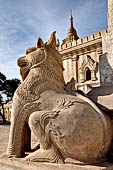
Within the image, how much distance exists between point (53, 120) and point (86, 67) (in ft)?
39.3

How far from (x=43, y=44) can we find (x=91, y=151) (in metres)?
1.56

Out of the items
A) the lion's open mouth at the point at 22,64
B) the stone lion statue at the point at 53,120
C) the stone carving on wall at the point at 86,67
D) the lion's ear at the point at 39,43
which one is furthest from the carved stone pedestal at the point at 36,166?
the stone carving on wall at the point at 86,67

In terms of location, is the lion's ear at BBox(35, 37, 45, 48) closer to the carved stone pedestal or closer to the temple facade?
the carved stone pedestal

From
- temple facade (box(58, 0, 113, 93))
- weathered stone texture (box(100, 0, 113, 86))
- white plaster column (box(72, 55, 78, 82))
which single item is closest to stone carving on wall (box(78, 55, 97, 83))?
temple facade (box(58, 0, 113, 93))

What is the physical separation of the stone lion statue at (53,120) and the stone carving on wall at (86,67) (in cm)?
1046

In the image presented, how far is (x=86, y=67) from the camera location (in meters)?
13.5

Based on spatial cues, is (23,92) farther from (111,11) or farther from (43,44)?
(111,11)

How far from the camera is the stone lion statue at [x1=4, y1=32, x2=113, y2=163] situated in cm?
177

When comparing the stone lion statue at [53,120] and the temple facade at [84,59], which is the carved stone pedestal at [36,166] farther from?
the temple facade at [84,59]

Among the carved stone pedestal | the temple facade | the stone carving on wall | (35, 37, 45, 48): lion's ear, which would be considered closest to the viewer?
the carved stone pedestal

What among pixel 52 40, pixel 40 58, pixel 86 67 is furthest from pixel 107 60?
pixel 86 67

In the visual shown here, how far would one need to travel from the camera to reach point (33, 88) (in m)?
2.20

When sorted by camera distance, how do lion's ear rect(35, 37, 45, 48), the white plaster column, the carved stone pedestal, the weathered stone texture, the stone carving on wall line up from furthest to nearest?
the white plaster column → the stone carving on wall → the weathered stone texture → lion's ear rect(35, 37, 45, 48) → the carved stone pedestal

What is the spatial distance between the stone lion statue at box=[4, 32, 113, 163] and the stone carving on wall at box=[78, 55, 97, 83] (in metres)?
10.5
